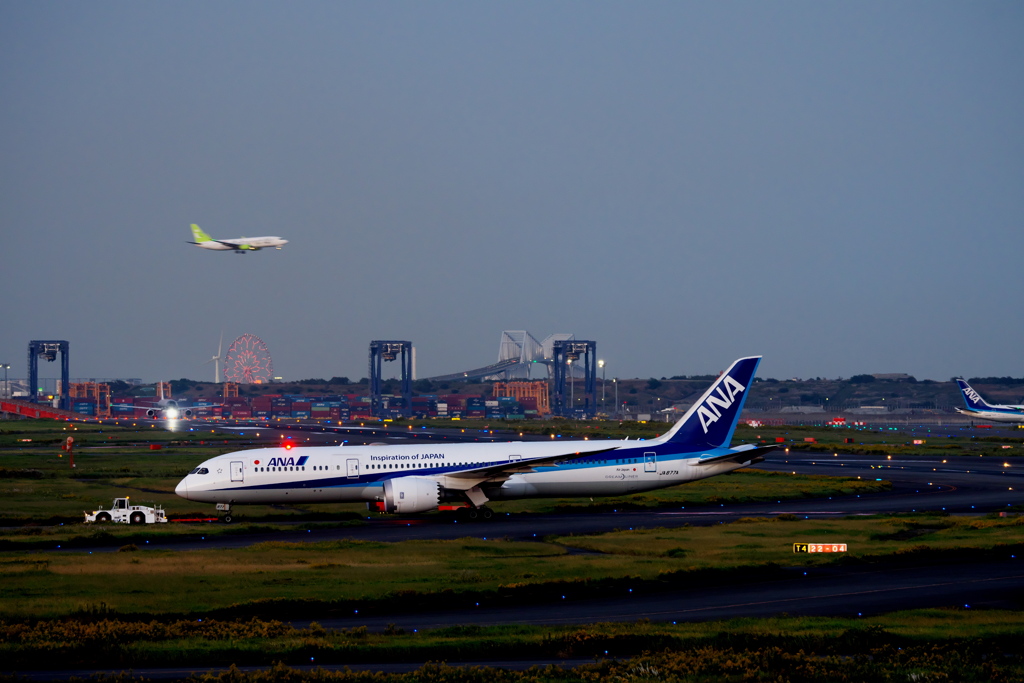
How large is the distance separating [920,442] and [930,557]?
288ft

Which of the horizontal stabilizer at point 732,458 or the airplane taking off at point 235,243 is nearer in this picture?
the horizontal stabilizer at point 732,458

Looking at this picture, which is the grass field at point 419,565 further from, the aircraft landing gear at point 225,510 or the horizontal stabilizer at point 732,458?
the aircraft landing gear at point 225,510

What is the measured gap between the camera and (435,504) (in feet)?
158

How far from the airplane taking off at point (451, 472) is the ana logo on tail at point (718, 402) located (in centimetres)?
123

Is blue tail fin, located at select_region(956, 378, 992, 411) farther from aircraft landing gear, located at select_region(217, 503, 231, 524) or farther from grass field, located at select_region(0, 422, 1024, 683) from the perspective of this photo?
aircraft landing gear, located at select_region(217, 503, 231, 524)

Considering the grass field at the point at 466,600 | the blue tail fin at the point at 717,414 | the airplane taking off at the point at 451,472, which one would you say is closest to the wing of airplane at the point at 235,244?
the grass field at the point at 466,600

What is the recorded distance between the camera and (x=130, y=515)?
161 ft

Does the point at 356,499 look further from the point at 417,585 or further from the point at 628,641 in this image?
the point at 628,641

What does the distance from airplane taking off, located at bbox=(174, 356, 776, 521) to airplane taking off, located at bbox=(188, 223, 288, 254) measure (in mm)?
87100

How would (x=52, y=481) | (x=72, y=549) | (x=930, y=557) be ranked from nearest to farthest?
(x=930, y=557), (x=72, y=549), (x=52, y=481)

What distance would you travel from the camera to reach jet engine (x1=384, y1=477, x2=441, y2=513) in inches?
1884

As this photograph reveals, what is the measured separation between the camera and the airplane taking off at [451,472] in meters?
49.6

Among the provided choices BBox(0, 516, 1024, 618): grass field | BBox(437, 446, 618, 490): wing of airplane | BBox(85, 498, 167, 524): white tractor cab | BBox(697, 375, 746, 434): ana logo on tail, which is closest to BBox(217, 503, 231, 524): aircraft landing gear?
BBox(85, 498, 167, 524): white tractor cab

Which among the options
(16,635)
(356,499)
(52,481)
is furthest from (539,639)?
(52,481)
